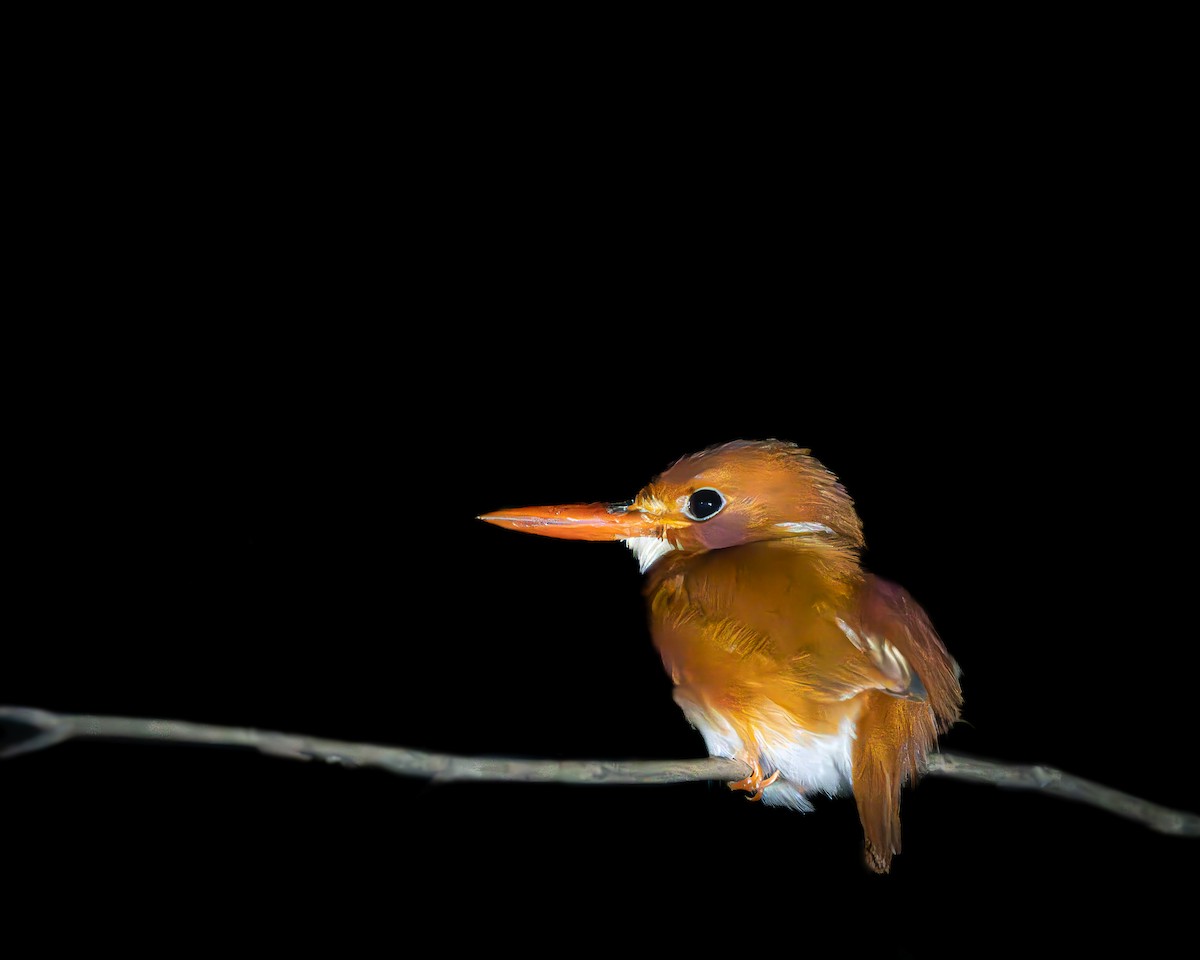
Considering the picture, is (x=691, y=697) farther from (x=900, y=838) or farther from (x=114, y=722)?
(x=114, y=722)

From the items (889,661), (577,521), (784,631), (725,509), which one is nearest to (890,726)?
(889,661)

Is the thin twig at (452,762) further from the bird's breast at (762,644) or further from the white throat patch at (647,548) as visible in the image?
the white throat patch at (647,548)

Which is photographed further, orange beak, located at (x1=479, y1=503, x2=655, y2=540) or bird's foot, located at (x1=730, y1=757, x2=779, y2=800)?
orange beak, located at (x1=479, y1=503, x2=655, y2=540)

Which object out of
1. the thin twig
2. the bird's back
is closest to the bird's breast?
the bird's back

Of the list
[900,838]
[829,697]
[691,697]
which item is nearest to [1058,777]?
[900,838]

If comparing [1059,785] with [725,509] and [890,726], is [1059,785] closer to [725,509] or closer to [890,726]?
[890,726]

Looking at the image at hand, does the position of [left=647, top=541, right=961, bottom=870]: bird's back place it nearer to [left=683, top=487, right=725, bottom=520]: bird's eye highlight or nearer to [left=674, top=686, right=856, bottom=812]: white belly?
[left=674, top=686, right=856, bottom=812]: white belly

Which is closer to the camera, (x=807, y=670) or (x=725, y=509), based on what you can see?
(x=807, y=670)
